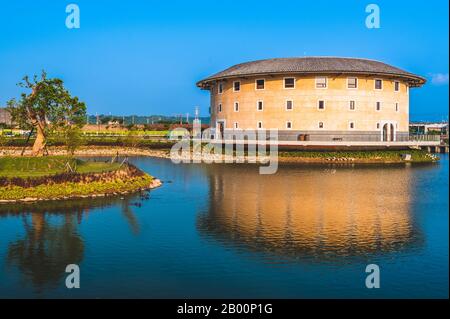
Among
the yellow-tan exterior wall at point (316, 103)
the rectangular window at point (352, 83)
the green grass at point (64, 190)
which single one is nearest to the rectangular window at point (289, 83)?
the yellow-tan exterior wall at point (316, 103)

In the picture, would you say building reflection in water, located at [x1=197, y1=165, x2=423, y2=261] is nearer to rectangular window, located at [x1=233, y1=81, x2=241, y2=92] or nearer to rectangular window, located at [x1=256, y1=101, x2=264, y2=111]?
rectangular window, located at [x1=256, y1=101, x2=264, y2=111]

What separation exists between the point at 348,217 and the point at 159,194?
11.6 meters

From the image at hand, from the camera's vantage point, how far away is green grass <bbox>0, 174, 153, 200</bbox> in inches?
984

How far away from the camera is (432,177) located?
36.1 meters

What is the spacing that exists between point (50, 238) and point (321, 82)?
40788 mm

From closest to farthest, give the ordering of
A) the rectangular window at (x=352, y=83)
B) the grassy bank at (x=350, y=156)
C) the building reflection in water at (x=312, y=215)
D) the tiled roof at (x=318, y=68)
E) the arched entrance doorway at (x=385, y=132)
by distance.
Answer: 1. the building reflection in water at (x=312, y=215)
2. the grassy bank at (x=350, y=156)
3. the tiled roof at (x=318, y=68)
4. the rectangular window at (x=352, y=83)
5. the arched entrance doorway at (x=385, y=132)

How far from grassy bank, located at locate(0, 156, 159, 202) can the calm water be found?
164cm

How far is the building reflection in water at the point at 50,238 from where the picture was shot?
14.3 metres

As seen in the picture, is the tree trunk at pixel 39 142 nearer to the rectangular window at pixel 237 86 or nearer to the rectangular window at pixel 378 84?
the rectangular window at pixel 237 86

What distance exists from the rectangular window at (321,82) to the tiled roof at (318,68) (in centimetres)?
109

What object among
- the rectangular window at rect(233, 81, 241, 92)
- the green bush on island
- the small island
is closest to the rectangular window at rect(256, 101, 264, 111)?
the rectangular window at rect(233, 81, 241, 92)

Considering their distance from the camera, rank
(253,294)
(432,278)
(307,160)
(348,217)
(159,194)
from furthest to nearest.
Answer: (307,160) < (159,194) < (348,217) < (432,278) < (253,294)

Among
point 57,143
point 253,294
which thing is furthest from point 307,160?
point 253,294
